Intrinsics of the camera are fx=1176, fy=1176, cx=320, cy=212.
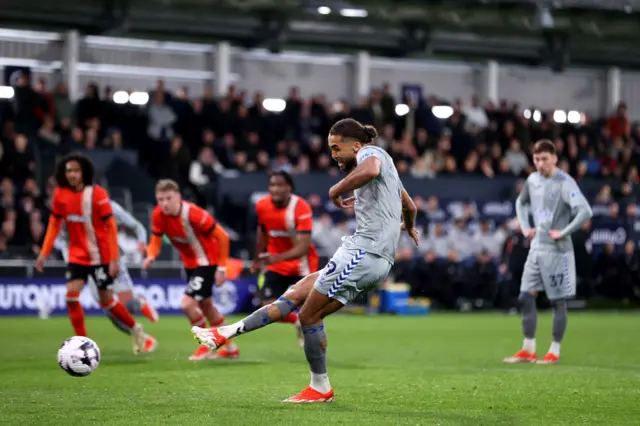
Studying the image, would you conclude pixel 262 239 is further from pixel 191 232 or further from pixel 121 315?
pixel 121 315

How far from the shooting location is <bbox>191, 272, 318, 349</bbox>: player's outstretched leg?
9398mm

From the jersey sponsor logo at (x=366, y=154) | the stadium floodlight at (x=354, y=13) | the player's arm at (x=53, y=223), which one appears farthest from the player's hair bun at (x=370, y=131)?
the stadium floodlight at (x=354, y=13)

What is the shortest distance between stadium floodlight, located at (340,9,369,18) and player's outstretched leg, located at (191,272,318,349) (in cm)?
2344

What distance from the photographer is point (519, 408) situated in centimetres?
927

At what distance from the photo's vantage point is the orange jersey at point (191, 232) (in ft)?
47.1

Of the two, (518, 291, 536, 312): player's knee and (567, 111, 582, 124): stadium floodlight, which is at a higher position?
(567, 111, 582, 124): stadium floodlight

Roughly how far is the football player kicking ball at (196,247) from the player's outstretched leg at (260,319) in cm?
463

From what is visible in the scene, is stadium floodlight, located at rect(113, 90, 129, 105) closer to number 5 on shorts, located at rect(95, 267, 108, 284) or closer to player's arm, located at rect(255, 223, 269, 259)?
player's arm, located at rect(255, 223, 269, 259)

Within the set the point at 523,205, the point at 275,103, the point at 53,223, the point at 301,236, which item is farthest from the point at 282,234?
the point at 275,103

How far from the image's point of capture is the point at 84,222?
14.3 metres

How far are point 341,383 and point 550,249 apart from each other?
13.6 ft

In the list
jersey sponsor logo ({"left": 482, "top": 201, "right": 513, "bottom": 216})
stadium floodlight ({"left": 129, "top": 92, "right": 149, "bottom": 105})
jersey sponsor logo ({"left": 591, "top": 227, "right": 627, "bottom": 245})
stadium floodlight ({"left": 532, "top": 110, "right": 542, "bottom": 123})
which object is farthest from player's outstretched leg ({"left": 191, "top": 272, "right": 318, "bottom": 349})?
stadium floodlight ({"left": 532, "top": 110, "right": 542, "bottom": 123})

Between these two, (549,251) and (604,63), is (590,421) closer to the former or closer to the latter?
(549,251)

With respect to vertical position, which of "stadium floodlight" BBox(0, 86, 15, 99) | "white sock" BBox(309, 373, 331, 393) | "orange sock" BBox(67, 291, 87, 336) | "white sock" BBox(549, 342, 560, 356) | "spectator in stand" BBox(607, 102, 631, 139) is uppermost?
"stadium floodlight" BBox(0, 86, 15, 99)
